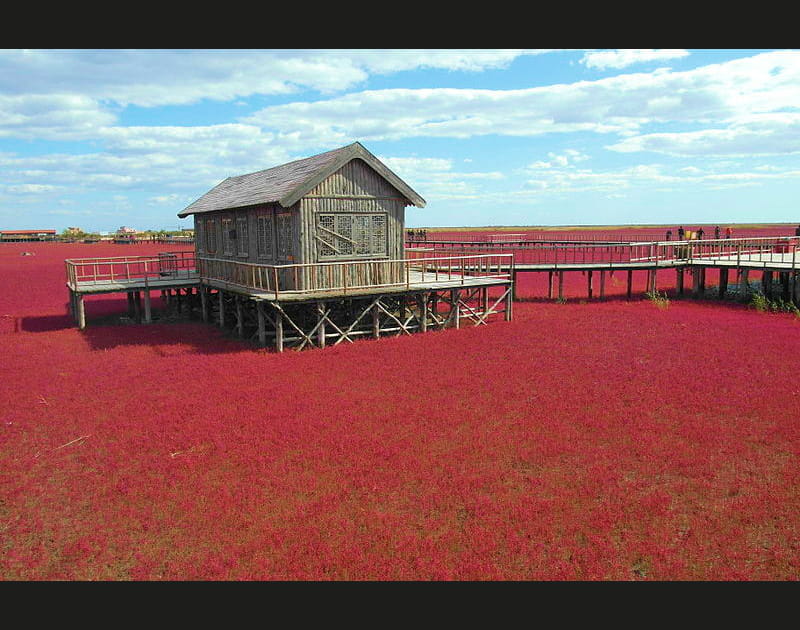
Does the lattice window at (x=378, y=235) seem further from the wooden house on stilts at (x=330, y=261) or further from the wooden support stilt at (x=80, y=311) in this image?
the wooden support stilt at (x=80, y=311)

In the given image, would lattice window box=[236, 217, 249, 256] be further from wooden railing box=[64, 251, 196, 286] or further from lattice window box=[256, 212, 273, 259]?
wooden railing box=[64, 251, 196, 286]

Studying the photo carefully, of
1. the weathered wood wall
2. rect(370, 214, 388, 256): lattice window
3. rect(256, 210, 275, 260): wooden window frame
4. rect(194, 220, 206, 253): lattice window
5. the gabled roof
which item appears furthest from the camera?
rect(194, 220, 206, 253): lattice window

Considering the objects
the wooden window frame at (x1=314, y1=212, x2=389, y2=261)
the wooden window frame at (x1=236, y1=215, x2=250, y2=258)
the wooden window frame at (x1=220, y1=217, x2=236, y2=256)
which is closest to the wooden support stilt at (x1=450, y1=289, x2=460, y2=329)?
the wooden window frame at (x1=314, y1=212, x2=389, y2=261)

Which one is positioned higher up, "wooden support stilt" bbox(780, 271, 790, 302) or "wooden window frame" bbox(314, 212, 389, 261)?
"wooden window frame" bbox(314, 212, 389, 261)

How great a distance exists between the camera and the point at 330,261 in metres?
20.7

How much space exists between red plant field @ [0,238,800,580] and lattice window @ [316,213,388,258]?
394 centimetres

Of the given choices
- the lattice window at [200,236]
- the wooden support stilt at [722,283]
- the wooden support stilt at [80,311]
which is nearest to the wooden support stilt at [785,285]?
the wooden support stilt at [722,283]

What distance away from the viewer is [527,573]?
746 cm

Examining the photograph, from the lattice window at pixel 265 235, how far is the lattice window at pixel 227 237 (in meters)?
2.85

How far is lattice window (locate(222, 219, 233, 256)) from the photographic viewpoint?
25198mm

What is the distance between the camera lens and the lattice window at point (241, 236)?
23.7m

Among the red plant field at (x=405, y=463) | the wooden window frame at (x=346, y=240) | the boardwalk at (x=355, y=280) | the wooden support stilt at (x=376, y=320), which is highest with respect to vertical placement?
the wooden window frame at (x=346, y=240)

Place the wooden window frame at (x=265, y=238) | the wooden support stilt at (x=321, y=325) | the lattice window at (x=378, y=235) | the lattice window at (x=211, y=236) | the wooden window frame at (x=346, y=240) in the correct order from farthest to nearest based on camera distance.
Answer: the lattice window at (x=211, y=236), the lattice window at (x=378, y=235), the wooden window frame at (x=265, y=238), the wooden window frame at (x=346, y=240), the wooden support stilt at (x=321, y=325)

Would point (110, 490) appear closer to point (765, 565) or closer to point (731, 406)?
point (765, 565)
